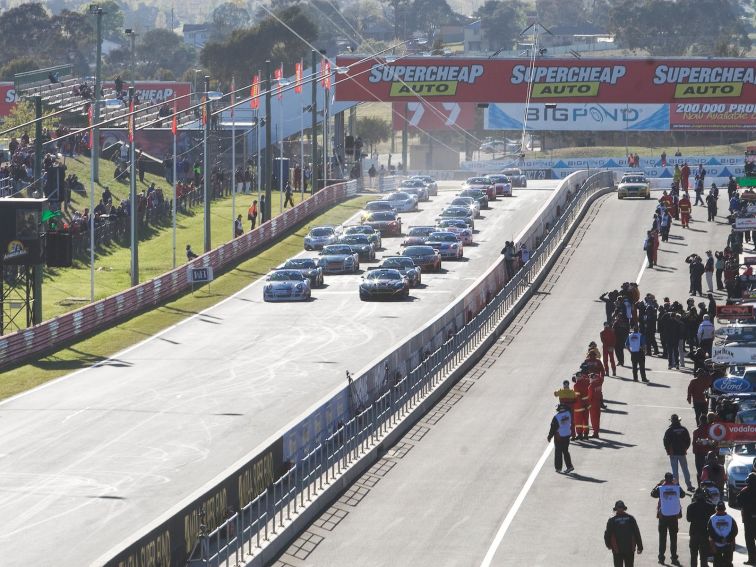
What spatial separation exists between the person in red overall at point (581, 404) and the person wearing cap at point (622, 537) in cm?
882

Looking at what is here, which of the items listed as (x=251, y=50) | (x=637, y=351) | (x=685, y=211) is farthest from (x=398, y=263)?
(x=251, y=50)

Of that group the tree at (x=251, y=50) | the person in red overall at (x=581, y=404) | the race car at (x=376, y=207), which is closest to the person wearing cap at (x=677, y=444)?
the person in red overall at (x=581, y=404)

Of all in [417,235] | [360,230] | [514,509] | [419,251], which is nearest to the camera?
[514,509]

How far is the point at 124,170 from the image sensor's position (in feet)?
269

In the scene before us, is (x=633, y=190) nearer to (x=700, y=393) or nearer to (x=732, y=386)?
(x=732, y=386)

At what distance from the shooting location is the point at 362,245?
5947cm

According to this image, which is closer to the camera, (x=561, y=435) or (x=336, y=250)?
(x=561, y=435)

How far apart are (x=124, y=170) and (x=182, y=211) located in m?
7.55

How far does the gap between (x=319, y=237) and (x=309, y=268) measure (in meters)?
9.47

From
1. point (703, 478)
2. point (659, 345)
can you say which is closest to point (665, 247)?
point (659, 345)

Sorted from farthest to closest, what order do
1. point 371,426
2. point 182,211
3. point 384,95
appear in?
point 384,95 < point 182,211 < point 371,426

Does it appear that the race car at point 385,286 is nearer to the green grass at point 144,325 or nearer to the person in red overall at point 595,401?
the green grass at point 144,325

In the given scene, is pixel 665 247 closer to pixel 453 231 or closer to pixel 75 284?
pixel 453 231

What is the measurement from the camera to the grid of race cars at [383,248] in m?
50.7
